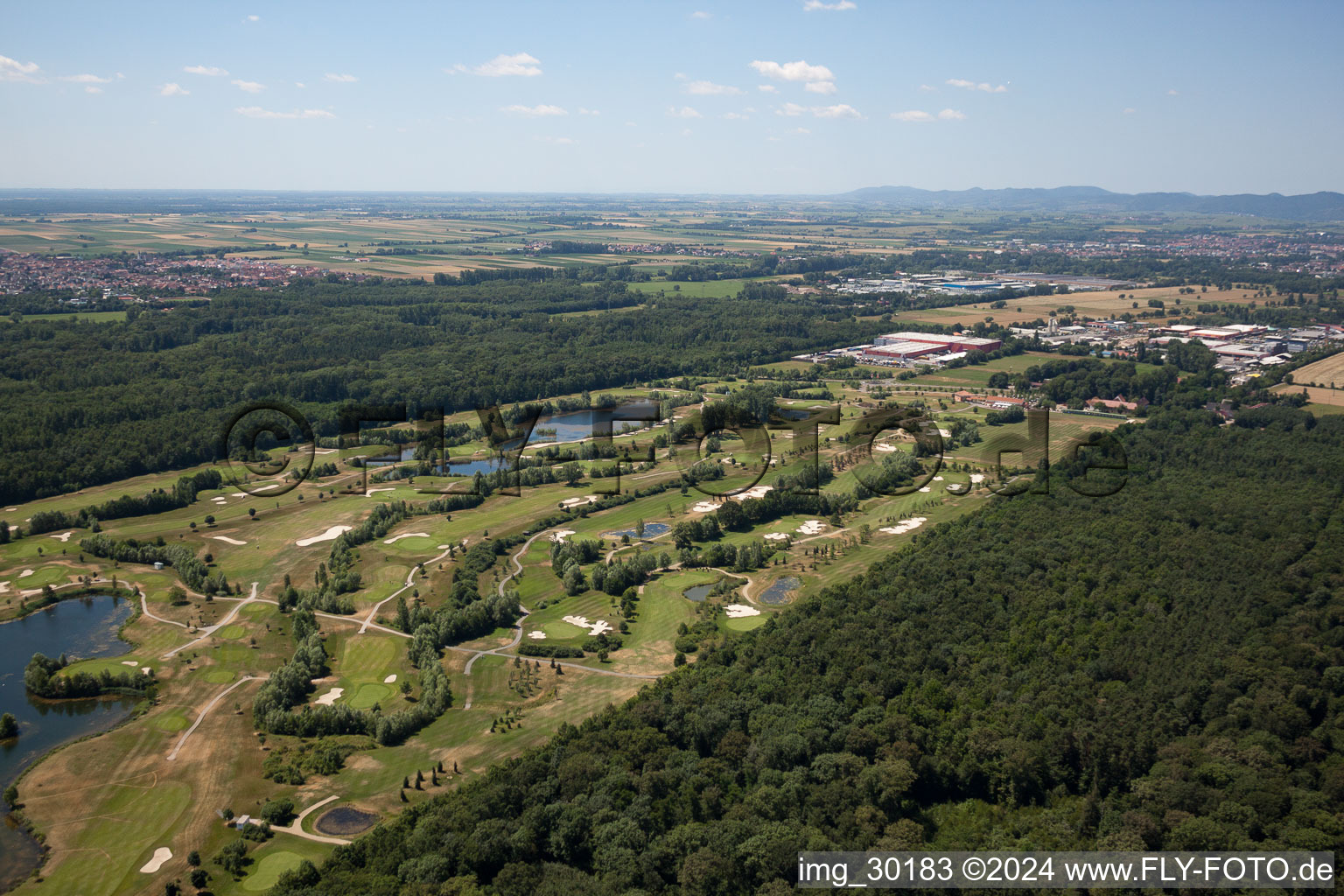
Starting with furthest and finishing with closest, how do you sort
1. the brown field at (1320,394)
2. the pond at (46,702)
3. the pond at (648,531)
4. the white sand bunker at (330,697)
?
the brown field at (1320,394), the pond at (648,531), the white sand bunker at (330,697), the pond at (46,702)

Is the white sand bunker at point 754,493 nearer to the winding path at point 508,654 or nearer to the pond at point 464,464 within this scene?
the winding path at point 508,654

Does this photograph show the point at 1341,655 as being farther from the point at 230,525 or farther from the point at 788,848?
the point at 230,525

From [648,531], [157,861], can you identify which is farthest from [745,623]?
[157,861]

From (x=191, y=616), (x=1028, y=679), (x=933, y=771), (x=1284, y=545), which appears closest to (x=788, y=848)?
(x=933, y=771)

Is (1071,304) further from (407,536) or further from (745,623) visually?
(407,536)

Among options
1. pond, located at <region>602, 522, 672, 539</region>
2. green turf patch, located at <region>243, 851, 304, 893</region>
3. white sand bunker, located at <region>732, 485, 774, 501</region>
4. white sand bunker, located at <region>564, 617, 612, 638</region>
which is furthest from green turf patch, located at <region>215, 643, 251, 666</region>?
white sand bunker, located at <region>732, 485, 774, 501</region>

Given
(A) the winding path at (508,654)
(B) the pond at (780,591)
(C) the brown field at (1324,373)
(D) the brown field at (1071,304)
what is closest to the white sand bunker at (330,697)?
(A) the winding path at (508,654)
